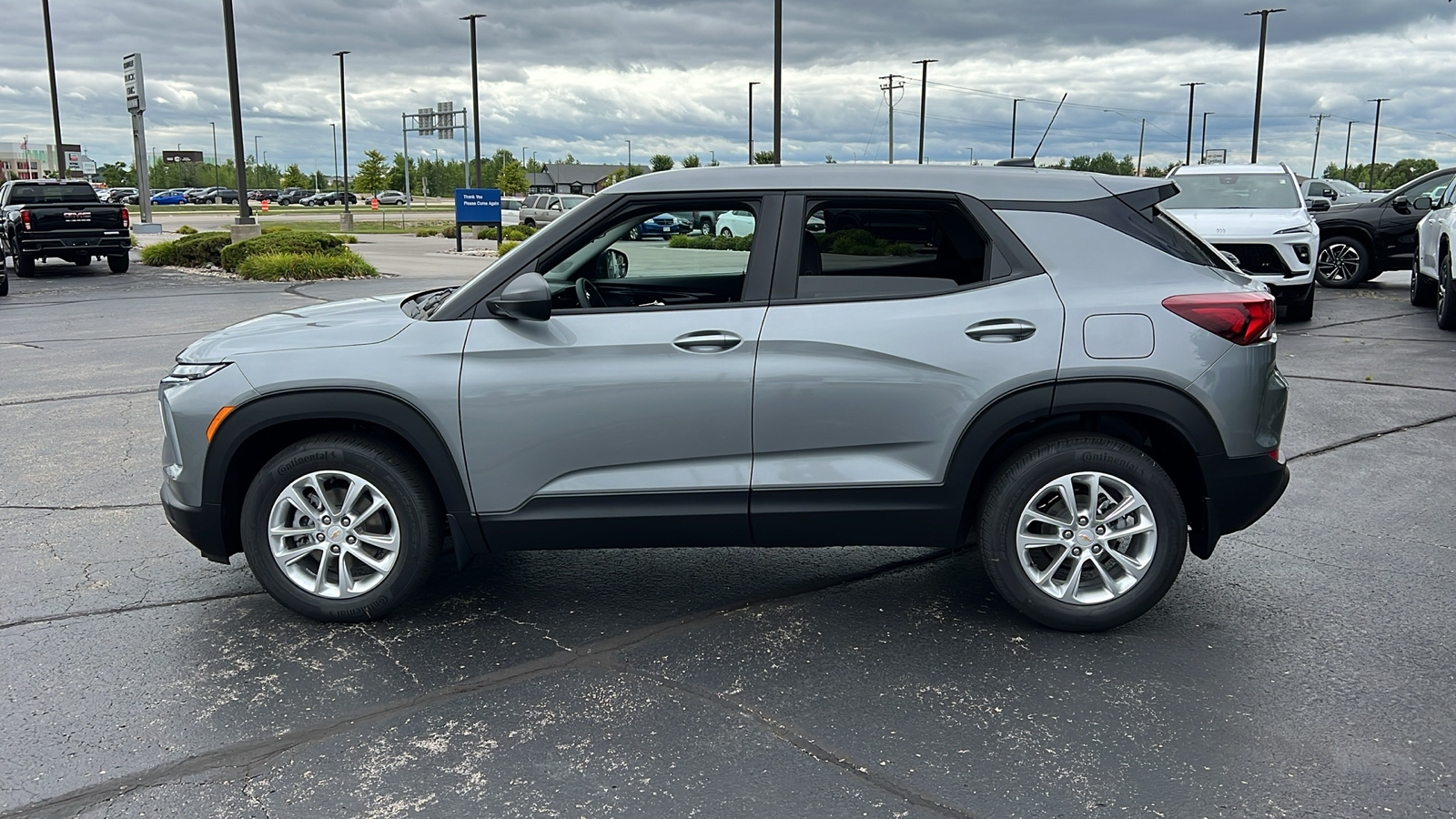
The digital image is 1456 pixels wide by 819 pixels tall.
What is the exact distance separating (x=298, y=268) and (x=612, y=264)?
1867 cm

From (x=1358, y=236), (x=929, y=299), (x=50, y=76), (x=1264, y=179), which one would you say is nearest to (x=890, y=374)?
(x=929, y=299)

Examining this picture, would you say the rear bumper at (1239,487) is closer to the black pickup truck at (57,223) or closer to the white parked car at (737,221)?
the white parked car at (737,221)

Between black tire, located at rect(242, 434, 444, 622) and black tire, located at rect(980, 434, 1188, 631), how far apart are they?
2.14 meters

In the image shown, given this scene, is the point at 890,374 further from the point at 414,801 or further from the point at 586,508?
the point at 414,801

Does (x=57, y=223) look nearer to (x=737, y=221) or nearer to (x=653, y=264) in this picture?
(x=653, y=264)

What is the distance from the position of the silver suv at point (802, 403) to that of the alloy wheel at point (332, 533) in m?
0.01

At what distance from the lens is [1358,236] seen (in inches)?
690

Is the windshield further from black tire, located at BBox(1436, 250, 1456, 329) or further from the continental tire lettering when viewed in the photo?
the continental tire lettering

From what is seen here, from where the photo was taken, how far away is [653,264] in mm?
4824

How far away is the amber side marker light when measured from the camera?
4.24 meters

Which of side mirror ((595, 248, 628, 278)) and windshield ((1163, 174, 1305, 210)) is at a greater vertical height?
windshield ((1163, 174, 1305, 210))

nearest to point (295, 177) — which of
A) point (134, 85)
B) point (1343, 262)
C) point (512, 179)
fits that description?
point (512, 179)

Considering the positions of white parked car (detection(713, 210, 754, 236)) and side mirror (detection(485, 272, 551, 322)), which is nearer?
side mirror (detection(485, 272, 551, 322))

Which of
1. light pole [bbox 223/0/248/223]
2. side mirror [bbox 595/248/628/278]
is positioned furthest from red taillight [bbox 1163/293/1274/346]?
light pole [bbox 223/0/248/223]
